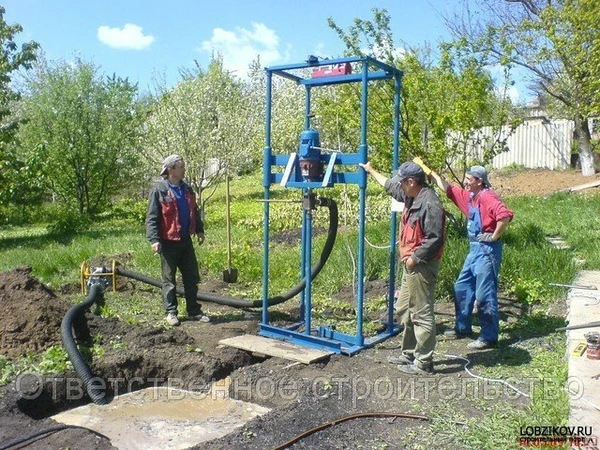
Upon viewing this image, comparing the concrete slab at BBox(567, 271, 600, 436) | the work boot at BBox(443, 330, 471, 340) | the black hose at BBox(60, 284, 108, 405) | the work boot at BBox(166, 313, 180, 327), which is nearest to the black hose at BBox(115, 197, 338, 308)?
the work boot at BBox(166, 313, 180, 327)

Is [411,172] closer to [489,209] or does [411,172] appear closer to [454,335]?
[489,209]

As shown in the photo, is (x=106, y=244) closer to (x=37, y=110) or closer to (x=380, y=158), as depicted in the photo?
(x=380, y=158)

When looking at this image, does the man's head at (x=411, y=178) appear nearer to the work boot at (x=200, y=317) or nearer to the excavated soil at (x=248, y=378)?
the excavated soil at (x=248, y=378)

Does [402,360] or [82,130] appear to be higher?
[82,130]

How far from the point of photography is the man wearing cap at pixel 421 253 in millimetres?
5289

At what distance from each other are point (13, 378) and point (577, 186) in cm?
1573

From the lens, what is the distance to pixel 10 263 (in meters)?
11.5

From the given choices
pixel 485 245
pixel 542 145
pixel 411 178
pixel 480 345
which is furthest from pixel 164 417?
pixel 542 145

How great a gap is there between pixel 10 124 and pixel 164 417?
1439 cm

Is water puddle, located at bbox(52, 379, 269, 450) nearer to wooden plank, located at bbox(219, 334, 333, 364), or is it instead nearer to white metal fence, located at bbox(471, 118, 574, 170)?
wooden plank, located at bbox(219, 334, 333, 364)

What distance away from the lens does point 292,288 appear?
7195 millimetres

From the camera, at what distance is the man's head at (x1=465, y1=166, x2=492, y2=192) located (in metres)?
6.03

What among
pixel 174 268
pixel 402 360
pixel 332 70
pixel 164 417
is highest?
pixel 332 70

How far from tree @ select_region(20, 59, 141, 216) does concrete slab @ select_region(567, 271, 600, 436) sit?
1592 cm
